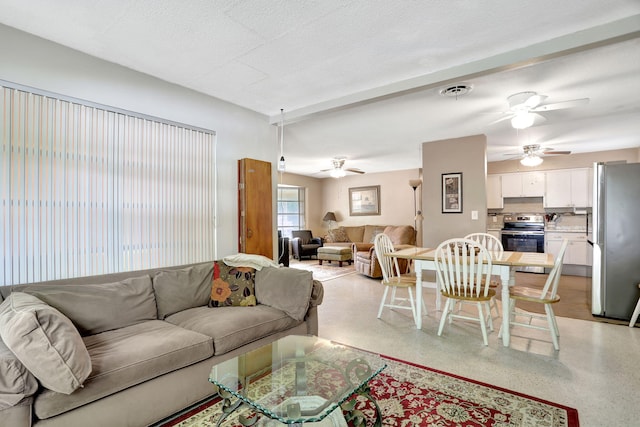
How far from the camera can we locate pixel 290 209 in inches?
364

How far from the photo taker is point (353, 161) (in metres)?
7.17

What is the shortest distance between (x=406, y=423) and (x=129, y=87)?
127 inches

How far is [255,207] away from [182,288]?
4.15 ft

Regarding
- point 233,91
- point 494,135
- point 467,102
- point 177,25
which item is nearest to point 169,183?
point 233,91

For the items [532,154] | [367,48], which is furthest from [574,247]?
[367,48]

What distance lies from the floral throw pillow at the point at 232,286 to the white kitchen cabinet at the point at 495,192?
20.0 feet

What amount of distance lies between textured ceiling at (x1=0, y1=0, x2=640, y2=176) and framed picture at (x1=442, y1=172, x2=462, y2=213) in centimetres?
113

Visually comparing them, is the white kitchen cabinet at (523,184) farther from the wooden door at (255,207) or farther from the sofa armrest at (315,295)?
the sofa armrest at (315,295)

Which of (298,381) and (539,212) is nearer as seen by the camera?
(298,381)

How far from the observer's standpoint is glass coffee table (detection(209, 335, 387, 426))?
1.47 m

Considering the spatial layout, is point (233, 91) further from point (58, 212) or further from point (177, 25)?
point (58, 212)

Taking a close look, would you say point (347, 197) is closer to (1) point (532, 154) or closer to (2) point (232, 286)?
(1) point (532, 154)

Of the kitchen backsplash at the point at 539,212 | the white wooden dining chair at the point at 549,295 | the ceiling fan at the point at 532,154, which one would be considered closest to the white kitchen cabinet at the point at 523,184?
the kitchen backsplash at the point at 539,212

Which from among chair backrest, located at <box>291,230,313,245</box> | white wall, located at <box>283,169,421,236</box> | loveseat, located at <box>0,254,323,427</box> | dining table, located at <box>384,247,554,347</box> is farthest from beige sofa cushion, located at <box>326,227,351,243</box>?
loveseat, located at <box>0,254,323,427</box>
